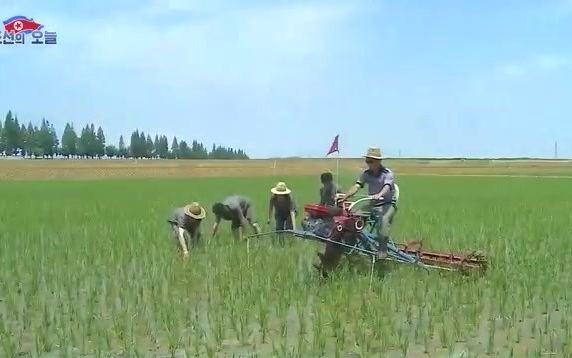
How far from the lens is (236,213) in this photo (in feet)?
30.7

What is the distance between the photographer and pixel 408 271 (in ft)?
23.7

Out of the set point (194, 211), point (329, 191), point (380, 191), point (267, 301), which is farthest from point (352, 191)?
point (329, 191)

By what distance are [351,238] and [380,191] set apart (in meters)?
0.59

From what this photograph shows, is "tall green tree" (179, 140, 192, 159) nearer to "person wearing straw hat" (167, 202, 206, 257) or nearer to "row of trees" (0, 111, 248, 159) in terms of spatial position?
"row of trees" (0, 111, 248, 159)

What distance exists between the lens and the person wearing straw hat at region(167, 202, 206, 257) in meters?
7.99

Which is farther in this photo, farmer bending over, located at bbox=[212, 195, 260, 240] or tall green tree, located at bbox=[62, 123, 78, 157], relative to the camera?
tall green tree, located at bbox=[62, 123, 78, 157]

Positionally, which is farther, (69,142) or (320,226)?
(69,142)

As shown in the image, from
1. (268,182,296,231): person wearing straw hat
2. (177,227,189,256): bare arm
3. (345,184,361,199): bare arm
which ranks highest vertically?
(345,184,361,199): bare arm

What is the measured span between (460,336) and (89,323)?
2732 mm

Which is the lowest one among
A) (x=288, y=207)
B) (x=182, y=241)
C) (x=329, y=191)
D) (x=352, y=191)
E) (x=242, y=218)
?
(x=182, y=241)

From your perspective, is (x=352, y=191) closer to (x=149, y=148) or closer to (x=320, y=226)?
(x=320, y=226)

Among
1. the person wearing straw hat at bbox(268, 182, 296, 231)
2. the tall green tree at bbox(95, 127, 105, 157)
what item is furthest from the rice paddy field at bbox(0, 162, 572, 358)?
the tall green tree at bbox(95, 127, 105, 157)

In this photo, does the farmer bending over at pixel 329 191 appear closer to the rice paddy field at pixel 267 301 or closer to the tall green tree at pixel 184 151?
the rice paddy field at pixel 267 301

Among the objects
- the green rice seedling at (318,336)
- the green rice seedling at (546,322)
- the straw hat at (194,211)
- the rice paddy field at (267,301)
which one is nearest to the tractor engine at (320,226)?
the rice paddy field at (267,301)
